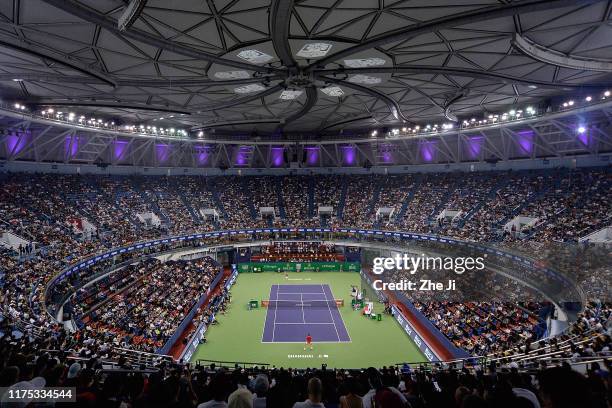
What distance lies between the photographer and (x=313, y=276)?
4994 cm

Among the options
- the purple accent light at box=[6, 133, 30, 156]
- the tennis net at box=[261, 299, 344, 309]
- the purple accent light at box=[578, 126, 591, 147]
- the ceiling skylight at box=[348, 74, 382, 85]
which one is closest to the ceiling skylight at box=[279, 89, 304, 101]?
the ceiling skylight at box=[348, 74, 382, 85]

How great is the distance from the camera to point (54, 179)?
46000mm

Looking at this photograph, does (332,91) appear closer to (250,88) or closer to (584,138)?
(250,88)

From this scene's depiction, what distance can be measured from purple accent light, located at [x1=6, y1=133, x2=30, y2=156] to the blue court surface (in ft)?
115

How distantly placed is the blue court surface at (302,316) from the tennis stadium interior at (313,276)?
0.94 feet

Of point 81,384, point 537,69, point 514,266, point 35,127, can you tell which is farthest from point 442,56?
point 35,127

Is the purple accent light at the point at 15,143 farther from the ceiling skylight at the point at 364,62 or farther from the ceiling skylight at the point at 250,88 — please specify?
the ceiling skylight at the point at 364,62

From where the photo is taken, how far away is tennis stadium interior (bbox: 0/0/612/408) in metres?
10.3

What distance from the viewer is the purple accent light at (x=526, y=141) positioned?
46.3 meters

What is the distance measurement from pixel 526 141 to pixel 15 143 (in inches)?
2574

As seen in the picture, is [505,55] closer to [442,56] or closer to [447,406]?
[442,56]

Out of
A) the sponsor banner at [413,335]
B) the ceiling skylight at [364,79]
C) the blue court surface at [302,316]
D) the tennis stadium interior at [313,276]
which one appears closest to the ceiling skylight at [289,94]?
the tennis stadium interior at [313,276]

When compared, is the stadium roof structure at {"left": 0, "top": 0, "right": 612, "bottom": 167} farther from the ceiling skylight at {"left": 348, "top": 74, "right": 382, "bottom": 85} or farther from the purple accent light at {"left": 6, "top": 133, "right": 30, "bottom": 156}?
the ceiling skylight at {"left": 348, "top": 74, "right": 382, "bottom": 85}

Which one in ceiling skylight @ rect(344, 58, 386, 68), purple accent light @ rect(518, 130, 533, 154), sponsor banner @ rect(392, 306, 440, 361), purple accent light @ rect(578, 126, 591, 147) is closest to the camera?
ceiling skylight @ rect(344, 58, 386, 68)
